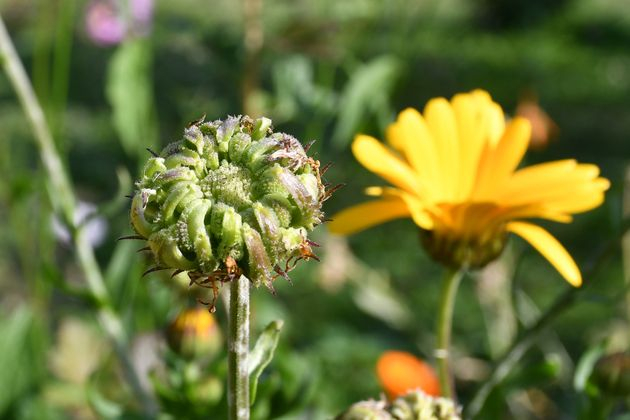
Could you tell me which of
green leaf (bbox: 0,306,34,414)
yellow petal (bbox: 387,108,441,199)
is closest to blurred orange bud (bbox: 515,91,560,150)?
yellow petal (bbox: 387,108,441,199)

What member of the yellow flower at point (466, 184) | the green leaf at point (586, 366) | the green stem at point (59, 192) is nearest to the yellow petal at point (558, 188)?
the yellow flower at point (466, 184)

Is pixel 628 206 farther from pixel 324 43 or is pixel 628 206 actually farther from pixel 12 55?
pixel 12 55

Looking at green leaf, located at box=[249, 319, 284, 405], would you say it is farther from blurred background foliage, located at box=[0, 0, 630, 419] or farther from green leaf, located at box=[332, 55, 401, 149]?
green leaf, located at box=[332, 55, 401, 149]

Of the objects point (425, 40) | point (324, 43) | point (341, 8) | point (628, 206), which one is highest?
point (425, 40)

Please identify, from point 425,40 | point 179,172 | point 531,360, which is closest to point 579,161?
point 531,360

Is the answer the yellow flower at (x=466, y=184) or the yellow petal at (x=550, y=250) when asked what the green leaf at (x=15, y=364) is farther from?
the yellow petal at (x=550, y=250)

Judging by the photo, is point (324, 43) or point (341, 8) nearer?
point (324, 43)
